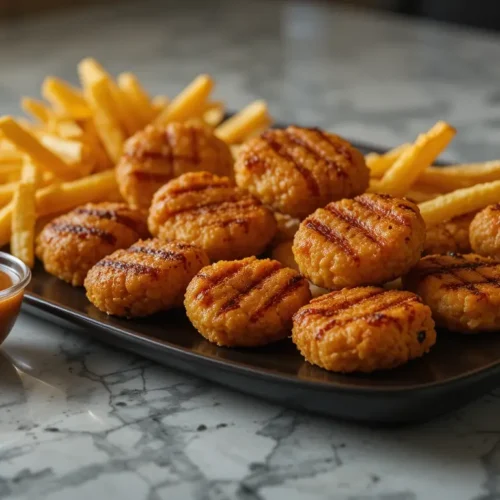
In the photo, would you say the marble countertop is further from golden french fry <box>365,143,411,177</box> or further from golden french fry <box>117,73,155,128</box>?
golden french fry <box>117,73,155,128</box>

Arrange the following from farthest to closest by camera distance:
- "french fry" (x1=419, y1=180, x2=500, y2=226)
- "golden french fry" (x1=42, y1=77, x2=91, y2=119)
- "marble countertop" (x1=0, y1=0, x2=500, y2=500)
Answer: "golden french fry" (x1=42, y1=77, x2=91, y2=119), "french fry" (x1=419, y1=180, x2=500, y2=226), "marble countertop" (x1=0, y1=0, x2=500, y2=500)

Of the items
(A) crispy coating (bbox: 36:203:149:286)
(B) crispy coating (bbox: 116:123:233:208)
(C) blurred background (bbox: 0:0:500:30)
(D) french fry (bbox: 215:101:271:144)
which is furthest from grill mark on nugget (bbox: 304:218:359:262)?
(C) blurred background (bbox: 0:0:500:30)

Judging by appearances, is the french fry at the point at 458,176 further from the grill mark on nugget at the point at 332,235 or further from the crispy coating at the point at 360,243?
the grill mark on nugget at the point at 332,235

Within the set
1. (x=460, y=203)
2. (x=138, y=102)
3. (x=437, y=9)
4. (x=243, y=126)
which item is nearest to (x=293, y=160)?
(x=460, y=203)

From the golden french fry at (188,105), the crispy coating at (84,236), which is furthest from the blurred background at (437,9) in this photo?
the crispy coating at (84,236)

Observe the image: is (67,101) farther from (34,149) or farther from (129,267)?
(129,267)

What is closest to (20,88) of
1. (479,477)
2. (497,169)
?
(497,169)

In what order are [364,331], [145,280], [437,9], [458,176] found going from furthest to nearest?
1. [437,9]
2. [458,176]
3. [145,280]
4. [364,331]
